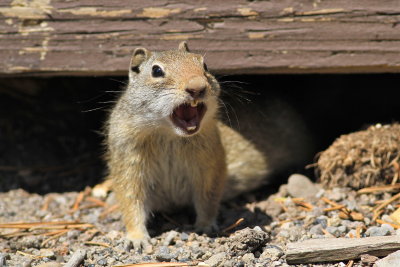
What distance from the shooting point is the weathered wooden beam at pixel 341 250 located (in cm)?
337

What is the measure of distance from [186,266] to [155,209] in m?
1.26

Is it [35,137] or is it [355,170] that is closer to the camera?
[355,170]

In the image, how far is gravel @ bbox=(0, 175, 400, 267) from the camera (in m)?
3.70

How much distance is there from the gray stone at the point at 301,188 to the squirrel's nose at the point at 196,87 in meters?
1.79

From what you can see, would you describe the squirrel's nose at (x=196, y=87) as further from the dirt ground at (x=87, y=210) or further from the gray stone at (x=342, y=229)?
the gray stone at (x=342, y=229)

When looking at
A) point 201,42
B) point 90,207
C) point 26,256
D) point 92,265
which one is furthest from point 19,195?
point 201,42

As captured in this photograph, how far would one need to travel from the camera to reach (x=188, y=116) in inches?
156

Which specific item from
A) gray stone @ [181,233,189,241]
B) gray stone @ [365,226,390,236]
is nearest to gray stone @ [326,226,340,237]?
gray stone @ [365,226,390,236]

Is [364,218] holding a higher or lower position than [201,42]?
lower

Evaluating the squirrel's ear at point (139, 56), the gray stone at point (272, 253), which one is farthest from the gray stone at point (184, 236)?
the squirrel's ear at point (139, 56)

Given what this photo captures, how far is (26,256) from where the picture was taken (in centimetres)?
394

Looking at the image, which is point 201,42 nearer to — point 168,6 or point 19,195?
point 168,6

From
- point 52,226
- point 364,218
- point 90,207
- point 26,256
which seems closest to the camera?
point 26,256

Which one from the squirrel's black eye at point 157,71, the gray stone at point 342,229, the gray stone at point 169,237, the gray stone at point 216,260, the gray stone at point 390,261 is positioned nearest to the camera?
the gray stone at point 390,261
